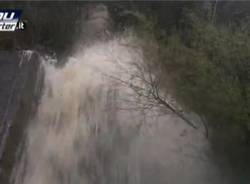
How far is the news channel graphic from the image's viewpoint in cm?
1624

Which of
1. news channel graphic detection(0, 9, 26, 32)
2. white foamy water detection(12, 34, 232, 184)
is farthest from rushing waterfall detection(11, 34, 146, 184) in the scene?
news channel graphic detection(0, 9, 26, 32)

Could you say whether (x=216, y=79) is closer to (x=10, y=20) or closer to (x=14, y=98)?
(x=14, y=98)

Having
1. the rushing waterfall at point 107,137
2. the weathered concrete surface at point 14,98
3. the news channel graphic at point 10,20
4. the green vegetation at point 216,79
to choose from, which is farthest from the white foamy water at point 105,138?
the news channel graphic at point 10,20

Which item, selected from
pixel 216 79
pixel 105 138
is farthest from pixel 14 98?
pixel 216 79

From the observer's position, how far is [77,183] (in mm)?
12875

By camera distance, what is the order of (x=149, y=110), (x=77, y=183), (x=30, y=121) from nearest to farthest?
(x=77, y=183), (x=149, y=110), (x=30, y=121)

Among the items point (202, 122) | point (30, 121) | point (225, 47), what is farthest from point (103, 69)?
point (225, 47)

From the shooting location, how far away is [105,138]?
1448 centimetres

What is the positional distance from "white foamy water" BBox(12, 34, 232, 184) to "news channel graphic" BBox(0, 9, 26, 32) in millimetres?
2375

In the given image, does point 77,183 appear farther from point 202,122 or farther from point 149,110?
point 202,122

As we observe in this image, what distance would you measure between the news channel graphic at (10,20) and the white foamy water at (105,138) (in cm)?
237

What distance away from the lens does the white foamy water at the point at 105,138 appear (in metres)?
13.1

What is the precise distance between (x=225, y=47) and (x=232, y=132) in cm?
241

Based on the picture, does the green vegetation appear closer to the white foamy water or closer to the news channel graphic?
the white foamy water
